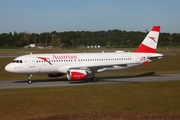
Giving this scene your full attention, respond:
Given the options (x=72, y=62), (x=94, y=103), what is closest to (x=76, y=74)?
(x=72, y=62)

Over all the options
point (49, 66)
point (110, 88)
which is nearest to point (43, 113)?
point (110, 88)

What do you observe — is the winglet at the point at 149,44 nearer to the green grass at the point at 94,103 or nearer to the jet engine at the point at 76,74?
the jet engine at the point at 76,74

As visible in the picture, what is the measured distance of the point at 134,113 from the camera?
63.1ft

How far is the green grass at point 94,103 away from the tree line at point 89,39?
100.0 meters

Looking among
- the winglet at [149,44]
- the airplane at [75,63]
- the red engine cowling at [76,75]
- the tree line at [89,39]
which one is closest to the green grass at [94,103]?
the red engine cowling at [76,75]

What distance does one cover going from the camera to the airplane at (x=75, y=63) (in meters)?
36.1

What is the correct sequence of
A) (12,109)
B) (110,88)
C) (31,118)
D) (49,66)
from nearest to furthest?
(31,118) → (12,109) → (110,88) → (49,66)

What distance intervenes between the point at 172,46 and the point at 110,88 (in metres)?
115

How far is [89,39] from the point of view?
14950cm

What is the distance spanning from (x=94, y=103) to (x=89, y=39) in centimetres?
12718

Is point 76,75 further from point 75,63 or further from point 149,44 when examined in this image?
point 149,44

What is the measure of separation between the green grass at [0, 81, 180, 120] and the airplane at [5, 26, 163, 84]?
696 centimetres

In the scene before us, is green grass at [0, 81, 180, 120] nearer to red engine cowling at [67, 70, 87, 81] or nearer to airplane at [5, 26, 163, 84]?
red engine cowling at [67, 70, 87, 81]

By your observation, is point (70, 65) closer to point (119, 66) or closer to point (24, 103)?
point (119, 66)
